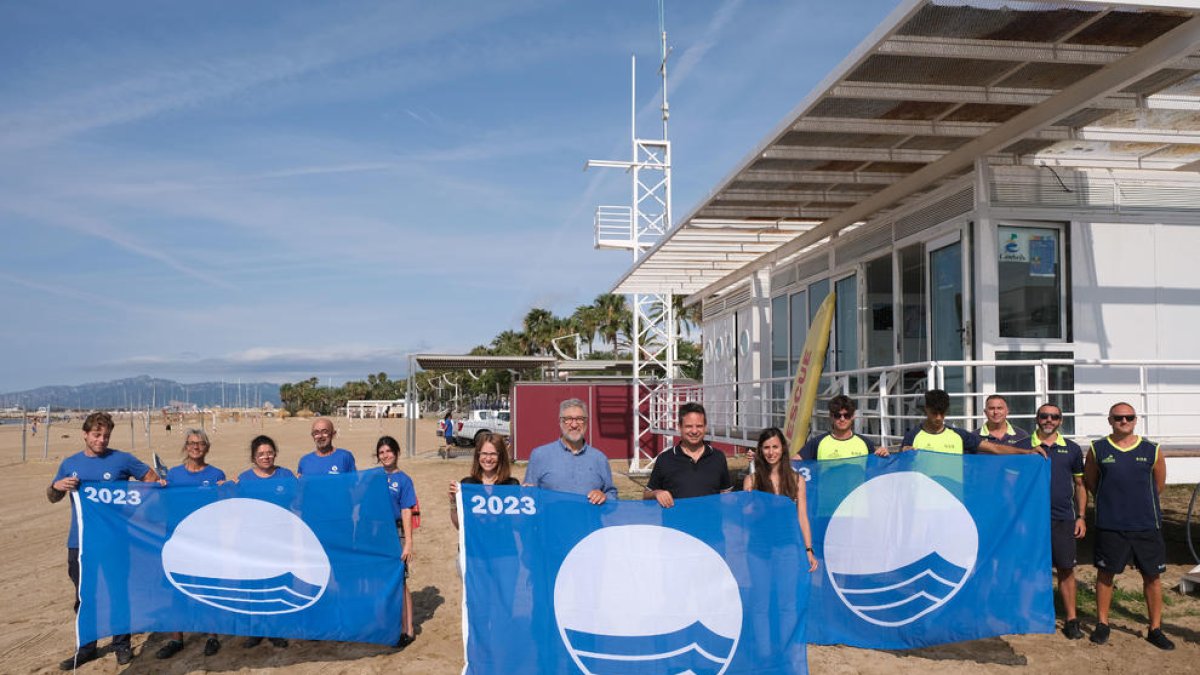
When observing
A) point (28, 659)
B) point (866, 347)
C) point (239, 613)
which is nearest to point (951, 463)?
point (239, 613)

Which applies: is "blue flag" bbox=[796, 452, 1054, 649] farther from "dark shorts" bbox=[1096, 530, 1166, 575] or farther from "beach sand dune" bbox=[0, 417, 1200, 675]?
"dark shorts" bbox=[1096, 530, 1166, 575]

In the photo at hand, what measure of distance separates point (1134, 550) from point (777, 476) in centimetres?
268

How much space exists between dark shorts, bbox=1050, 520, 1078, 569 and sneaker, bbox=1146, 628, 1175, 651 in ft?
2.26

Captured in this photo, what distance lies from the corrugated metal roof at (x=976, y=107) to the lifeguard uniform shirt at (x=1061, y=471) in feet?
9.41

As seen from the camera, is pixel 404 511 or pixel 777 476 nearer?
pixel 777 476

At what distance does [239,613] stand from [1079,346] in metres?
7.86

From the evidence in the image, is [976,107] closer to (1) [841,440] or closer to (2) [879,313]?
(2) [879,313]

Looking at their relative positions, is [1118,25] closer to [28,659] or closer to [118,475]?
[118,475]

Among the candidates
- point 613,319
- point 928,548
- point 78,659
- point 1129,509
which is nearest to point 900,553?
point 928,548

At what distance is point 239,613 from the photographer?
616 cm

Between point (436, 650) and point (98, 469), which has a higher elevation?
point (98, 469)

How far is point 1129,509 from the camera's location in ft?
20.1

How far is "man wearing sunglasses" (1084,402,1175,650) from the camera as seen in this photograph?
609 centimetres

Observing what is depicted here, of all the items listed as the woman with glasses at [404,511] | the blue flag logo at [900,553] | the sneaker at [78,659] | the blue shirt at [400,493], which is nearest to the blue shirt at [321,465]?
the woman with glasses at [404,511]
